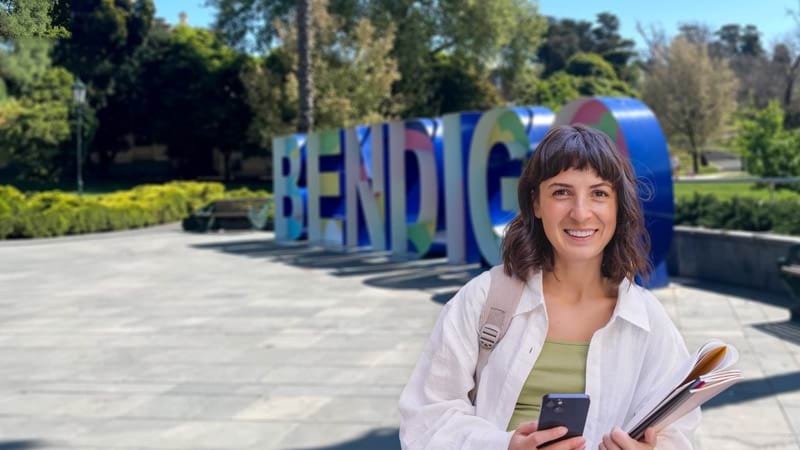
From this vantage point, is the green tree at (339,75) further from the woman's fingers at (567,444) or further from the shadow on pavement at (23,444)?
the woman's fingers at (567,444)

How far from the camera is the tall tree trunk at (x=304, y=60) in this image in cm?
2017

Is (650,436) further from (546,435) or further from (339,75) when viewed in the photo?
(339,75)

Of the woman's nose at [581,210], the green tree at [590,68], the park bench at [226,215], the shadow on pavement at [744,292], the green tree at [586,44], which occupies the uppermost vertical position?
the green tree at [586,44]

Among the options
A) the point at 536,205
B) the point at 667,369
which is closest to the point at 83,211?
the point at 536,205

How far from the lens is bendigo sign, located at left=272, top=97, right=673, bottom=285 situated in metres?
9.75

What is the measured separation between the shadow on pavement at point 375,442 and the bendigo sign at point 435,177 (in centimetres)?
397

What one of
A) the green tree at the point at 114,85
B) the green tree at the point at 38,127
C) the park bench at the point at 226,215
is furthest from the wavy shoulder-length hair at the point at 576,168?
the green tree at the point at 38,127

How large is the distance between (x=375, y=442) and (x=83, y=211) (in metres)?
18.6

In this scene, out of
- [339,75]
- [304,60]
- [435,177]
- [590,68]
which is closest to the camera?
[435,177]

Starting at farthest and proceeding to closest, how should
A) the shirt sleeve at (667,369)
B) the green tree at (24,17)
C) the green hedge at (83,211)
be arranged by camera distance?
the green hedge at (83,211)
the green tree at (24,17)
the shirt sleeve at (667,369)

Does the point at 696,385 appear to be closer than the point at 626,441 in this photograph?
Yes

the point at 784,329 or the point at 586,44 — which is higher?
the point at 586,44

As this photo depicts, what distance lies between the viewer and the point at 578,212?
82.7 inches

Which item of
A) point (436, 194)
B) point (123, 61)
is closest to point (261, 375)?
point (436, 194)
